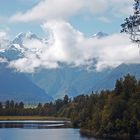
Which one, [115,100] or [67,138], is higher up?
[115,100]

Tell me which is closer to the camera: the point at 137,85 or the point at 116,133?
the point at 116,133

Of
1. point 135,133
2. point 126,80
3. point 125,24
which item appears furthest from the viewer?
point 126,80

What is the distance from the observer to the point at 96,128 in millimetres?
162000

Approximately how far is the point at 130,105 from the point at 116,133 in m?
9.62

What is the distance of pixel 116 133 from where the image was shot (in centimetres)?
14612

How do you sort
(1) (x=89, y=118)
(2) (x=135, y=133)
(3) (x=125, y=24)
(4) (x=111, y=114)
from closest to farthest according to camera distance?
(3) (x=125, y=24), (2) (x=135, y=133), (4) (x=111, y=114), (1) (x=89, y=118)

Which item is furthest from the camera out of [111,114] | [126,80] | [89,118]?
[89,118]

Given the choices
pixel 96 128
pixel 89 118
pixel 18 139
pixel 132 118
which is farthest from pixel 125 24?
pixel 89 118

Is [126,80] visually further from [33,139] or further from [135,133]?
[33,139]

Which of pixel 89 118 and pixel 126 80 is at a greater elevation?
pixel 126 80

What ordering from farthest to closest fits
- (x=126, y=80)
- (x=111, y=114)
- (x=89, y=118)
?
(x=89, y=118) → (x=126, y=80) → (x=111, y=114)

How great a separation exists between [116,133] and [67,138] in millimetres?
15391

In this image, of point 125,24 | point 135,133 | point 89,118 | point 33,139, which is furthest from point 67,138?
point 125,24

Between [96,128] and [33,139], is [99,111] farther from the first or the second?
[33,139]
